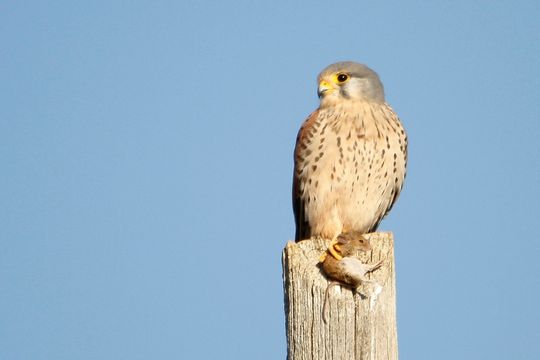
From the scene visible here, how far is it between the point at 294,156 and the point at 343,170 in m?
Answer: 0.44

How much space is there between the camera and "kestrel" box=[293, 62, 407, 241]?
5723mm

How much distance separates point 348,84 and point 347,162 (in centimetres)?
75

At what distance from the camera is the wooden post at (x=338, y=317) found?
11.0ft

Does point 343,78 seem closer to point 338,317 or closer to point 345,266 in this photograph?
point 345,266

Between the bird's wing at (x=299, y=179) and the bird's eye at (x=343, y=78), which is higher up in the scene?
the bird's eye at (x=343, y=78)

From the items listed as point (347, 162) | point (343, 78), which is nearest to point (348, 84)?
point (343, 78)

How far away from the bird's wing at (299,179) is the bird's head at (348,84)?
0.61ft

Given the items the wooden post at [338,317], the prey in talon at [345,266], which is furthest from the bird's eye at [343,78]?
the wooden post at [338,317]

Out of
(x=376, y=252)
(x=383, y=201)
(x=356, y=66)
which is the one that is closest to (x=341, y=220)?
(x=383, y=201)

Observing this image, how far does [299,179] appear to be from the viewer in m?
5.92

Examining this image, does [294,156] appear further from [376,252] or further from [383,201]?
[376,252]

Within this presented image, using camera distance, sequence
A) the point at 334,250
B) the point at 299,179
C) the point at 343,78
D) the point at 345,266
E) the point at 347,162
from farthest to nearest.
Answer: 1. the point at 343,78
2. the point at 299,179
3. the point at 347,162
4. the point at 334,250
5. the point at 345,266

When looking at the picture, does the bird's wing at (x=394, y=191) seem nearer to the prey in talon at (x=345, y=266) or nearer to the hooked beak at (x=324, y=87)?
the hooked beak at (x=324, y=87)

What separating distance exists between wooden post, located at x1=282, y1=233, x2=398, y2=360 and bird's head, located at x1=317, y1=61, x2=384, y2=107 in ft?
8.41
